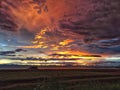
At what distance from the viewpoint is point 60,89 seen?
23391mm

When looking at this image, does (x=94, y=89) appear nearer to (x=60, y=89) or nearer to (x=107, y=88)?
(x=107, y=88)

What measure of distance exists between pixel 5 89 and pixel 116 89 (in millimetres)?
21348

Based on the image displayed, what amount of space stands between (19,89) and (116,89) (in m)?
20.5

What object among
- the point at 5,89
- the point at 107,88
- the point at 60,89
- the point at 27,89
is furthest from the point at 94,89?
the point at 5,89

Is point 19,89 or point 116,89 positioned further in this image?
point 19,89

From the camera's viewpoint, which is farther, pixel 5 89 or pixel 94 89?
pixel 5 89

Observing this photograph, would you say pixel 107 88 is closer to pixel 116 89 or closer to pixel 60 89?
pixel 116 89

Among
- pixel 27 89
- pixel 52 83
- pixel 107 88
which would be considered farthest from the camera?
pixel 27 89

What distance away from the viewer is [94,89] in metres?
26.4

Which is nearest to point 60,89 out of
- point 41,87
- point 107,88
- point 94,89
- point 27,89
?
point 41,87

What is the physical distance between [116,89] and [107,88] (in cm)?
81

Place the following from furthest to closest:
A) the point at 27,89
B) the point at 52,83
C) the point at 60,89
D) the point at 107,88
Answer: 1. the point at 27,89
2. the point at 107,88
3. the point at 52,83
4. the point at 60,89

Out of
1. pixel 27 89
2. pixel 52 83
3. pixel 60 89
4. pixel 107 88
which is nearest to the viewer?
pixel 60 89

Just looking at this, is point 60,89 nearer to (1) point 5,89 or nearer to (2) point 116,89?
(2) point 116,89
